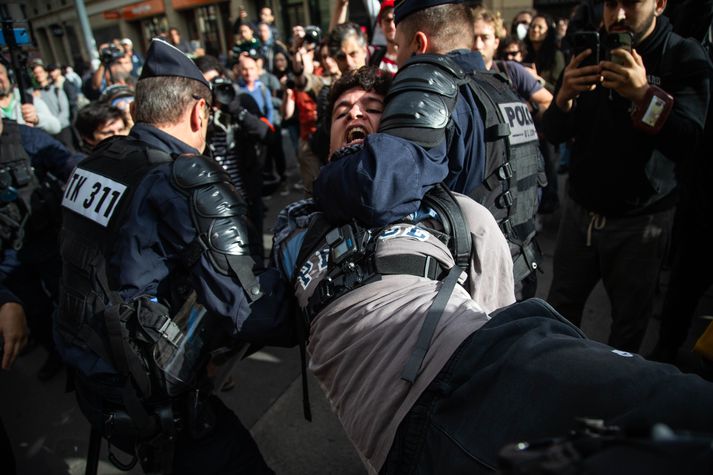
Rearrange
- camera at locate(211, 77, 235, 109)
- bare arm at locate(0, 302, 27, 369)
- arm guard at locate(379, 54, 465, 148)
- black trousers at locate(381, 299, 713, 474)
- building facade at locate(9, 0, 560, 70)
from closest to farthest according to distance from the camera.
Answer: black trousers at locate(381, 299, 713, 474) → arm guard at locate(379, 54, 465, 148) → bare arm at locate(0, 302, 27, 369) → camera at locate(211, 77, 235, 109) → building facade at locate(9, 0, 560, 70)

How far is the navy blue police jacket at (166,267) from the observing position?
1303 mm

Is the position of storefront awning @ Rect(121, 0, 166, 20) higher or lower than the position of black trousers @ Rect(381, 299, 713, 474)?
higher

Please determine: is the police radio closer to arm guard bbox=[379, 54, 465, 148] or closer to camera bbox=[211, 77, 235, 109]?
arm guard bbox=[379, 54, 465, 148]

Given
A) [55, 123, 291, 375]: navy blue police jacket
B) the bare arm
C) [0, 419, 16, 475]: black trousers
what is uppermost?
[55, 123, 291, 375]: navy blue police jacket

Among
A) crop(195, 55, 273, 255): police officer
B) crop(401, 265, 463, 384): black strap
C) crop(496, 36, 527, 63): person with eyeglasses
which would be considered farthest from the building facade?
crop(401, 265, 463, 384): black strap

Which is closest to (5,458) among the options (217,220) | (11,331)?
(11,331)

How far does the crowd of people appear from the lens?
2.54 feet

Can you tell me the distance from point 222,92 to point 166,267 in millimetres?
2288

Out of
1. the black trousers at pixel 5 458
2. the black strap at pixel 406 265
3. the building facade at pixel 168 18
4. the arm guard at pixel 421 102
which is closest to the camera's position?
the black strap at pixel 406 265

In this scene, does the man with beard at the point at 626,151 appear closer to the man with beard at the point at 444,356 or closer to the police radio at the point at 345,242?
the man with beard at the point at 444,356

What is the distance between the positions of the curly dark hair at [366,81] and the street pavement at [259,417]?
1.47 metres

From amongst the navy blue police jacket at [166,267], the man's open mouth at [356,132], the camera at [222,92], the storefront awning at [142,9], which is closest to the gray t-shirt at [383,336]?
the navy blue police jacket at [166,267]

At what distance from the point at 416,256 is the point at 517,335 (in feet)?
1.03

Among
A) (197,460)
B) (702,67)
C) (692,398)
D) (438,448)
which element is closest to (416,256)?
(438,448)
